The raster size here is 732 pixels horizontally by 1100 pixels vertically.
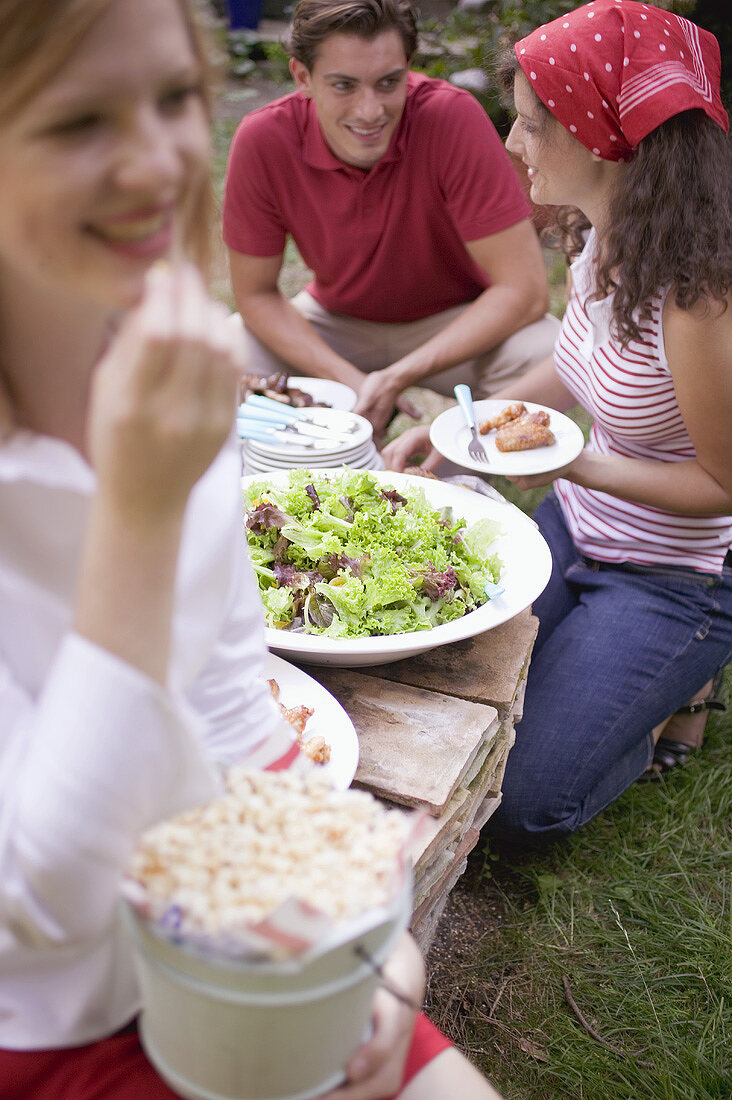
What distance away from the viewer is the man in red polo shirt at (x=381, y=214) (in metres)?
2.79

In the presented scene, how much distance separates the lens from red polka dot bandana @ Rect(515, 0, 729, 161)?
6.26 ft

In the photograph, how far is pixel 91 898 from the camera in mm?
733

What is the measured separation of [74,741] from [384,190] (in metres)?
2.71

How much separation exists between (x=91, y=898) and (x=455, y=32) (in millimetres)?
6173

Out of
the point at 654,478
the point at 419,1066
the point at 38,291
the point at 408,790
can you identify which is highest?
the point at 38,291

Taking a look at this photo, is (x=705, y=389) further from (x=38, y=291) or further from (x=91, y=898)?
(x=91, y=898)

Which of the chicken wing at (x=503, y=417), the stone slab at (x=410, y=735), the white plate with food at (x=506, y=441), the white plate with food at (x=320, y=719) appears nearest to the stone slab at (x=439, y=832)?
the stone slab at (x=410, y=735)

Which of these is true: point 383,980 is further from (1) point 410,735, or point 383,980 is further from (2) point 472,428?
(2) point 472,428

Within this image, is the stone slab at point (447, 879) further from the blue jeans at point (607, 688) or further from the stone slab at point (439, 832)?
the blue jeans at point (607, 688)

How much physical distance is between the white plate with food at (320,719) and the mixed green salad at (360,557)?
0.12 metres

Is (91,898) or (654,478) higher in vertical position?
(91,898)

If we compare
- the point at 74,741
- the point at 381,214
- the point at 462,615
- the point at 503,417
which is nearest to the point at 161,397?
the point at 74,741

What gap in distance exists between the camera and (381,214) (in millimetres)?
3080

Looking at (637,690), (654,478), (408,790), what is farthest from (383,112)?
(408,790)
